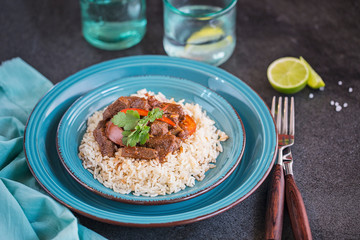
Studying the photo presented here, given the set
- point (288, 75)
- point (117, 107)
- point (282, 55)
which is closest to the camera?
point (117, 107)

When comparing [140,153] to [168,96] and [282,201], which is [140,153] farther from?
[282,201]

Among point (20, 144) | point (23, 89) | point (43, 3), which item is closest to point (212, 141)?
point (20, 144)

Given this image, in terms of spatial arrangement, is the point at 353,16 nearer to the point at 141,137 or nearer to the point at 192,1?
the point at 192,1

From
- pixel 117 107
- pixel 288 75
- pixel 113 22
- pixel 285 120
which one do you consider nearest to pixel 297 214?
pixel 285 120

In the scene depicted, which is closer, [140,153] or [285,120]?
[140,153]

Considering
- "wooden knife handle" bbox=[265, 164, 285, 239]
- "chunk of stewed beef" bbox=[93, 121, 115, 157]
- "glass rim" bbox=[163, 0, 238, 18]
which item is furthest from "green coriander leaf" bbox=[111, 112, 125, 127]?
"glass rim" bbox=[163, 0, 238, 18]
